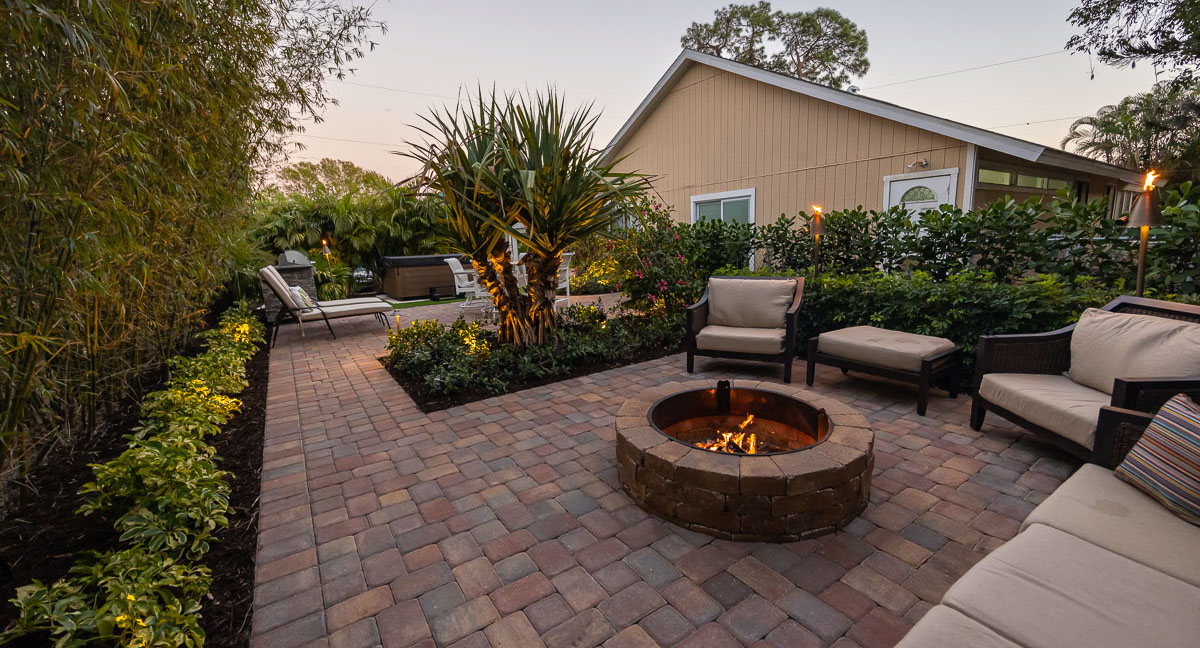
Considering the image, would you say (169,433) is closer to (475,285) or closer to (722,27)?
(475,285)

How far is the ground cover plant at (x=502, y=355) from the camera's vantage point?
3707 millimetres

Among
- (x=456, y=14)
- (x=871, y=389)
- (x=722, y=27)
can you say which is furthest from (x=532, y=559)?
(x=722, y=27)

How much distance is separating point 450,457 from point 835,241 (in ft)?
14.0

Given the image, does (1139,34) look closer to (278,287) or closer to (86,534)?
(278,287)

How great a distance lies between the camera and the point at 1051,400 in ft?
7.52

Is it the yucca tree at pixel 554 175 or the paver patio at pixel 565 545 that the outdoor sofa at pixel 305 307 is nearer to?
the yucca tree at pixel 554 175

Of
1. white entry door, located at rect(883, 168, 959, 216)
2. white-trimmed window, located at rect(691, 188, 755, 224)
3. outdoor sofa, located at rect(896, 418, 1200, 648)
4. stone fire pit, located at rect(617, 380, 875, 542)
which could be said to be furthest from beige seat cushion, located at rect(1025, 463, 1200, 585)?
white-trimmed window, located at rect(691, 188, 755, 224)

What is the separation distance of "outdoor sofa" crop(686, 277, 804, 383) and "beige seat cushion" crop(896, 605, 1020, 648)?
282 cm

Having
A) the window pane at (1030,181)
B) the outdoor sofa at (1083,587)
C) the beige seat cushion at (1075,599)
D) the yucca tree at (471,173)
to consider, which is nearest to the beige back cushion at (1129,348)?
the outdoor sofa at (1083,587)

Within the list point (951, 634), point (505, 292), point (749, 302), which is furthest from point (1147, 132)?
point (951, 634)

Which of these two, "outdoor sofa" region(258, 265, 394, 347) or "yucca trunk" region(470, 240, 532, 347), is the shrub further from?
"outdoor sofa" region(258, 265, 394, 347)

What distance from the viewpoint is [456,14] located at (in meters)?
7.81

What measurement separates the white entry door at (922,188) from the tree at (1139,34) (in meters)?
6.35

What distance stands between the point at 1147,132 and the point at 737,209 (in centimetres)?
2024
